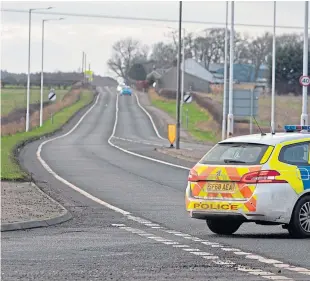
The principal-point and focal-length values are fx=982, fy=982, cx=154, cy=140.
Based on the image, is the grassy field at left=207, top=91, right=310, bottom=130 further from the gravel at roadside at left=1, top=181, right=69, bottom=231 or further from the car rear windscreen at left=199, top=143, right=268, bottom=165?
the car rear windscreen at left=199, top=143, right=268, bottom=165

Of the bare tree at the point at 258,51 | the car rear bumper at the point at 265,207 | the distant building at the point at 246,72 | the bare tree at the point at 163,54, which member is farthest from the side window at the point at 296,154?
the bare tree at the point at 163,54

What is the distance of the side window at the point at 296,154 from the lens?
570 inches

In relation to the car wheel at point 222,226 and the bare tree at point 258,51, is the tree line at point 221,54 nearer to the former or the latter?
the bare tree at point 258,51

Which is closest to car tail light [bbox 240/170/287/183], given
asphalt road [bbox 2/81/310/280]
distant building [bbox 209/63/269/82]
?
asphalt road [bbox 2/81/310/280]

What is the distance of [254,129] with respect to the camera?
63.2 m

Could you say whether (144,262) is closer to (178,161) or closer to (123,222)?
(123,222)

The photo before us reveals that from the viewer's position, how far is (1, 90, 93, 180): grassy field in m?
28.0

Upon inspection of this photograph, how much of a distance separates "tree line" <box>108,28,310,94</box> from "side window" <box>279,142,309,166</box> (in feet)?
302

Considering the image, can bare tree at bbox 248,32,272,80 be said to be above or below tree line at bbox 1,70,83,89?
above

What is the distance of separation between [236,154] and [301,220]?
1361 millimetres

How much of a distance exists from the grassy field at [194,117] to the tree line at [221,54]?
853 centimetres

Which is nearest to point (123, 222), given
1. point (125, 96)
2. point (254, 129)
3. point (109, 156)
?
point (109, 156)

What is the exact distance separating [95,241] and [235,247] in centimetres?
197

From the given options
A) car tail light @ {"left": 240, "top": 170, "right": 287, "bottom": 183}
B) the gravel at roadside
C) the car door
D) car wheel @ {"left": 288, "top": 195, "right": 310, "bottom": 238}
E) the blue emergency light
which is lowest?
the gravel at roadside
